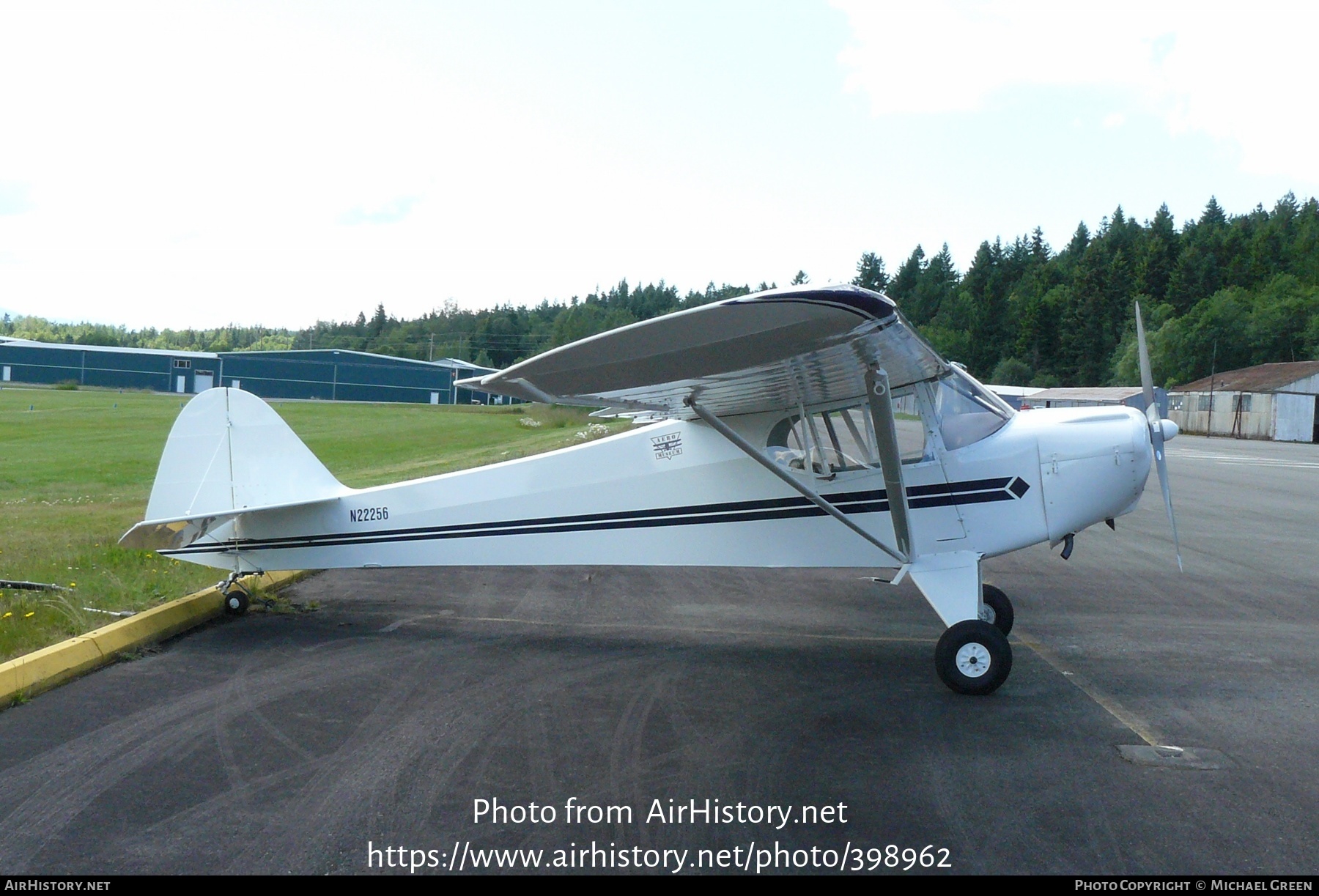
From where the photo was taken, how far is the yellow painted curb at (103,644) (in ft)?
17.6

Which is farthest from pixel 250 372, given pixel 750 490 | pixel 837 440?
pixel 837 440

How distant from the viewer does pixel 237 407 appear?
24.2 ft

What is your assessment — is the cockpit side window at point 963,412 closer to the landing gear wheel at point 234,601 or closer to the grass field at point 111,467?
the landing gear wheel at point 234,601

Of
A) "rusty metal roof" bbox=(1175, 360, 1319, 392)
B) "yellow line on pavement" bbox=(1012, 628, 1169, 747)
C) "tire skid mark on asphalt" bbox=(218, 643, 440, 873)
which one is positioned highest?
"rusty metal roof" bbox=(1175, 360, 1319, 392)

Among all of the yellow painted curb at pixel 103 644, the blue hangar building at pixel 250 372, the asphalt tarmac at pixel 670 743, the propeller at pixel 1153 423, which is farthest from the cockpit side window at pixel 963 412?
the blue hangar building at pixel 250 372

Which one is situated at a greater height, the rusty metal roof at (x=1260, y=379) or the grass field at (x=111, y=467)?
the rusty metal roof at (x=1260, y=379)

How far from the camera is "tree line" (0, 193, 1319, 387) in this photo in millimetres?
82250

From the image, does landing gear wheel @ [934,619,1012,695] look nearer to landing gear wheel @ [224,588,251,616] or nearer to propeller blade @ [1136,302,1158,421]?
propeller blade @ [1136,302,1158,421]

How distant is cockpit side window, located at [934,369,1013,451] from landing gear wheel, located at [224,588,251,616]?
5.46 meters

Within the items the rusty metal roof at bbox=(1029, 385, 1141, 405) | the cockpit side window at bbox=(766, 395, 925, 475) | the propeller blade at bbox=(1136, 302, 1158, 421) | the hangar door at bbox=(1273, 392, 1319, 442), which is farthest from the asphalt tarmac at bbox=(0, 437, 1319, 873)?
the hangar door at bbox=(1273, 392, 1319, 442)

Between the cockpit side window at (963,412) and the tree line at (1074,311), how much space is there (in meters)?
62.3

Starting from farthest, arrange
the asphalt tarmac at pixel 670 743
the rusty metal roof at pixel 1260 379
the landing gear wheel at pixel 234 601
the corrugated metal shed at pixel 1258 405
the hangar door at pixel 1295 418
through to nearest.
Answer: the rusty metal roof at pixel 1260 379
the corrugated metal shed at pixel 1258 405
the hangar door at pixel 1295 418
the landing gear wheel at pixel 234 601
the asphalt tarmac at pixel 670 743

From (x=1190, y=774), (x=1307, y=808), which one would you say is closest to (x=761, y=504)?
(x=1190, y=774)

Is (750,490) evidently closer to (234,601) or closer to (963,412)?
(963,412)
